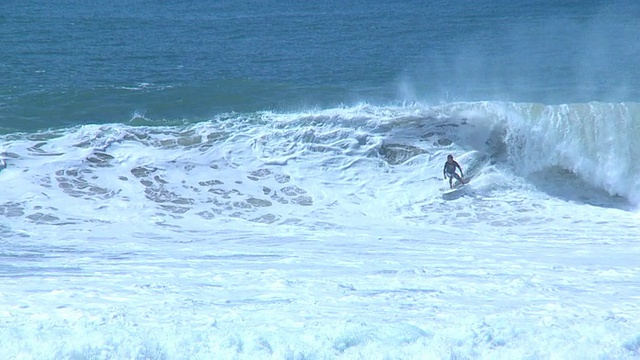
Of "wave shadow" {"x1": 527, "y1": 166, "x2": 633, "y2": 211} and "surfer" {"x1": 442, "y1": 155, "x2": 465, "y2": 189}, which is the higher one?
"surfer" {"x1": 442, "y1": 155, "x2": 465, "y2": 189}

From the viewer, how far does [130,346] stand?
9.46 metres

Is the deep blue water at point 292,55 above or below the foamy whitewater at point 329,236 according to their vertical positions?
above

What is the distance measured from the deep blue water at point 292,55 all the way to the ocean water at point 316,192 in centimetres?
14

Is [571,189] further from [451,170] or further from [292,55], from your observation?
[292,55]

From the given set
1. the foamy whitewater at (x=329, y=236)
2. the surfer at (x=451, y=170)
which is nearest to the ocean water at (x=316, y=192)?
the foamy whitewater at (x=329, y=236)

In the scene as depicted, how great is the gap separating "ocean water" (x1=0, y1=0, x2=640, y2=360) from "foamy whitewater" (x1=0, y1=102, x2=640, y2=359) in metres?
0.05

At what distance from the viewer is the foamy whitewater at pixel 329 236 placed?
9.86m

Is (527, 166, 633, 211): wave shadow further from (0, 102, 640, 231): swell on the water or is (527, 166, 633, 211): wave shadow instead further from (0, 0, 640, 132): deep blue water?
(0, 0, 640, 132): deep blue water

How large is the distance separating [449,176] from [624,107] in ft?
15.8

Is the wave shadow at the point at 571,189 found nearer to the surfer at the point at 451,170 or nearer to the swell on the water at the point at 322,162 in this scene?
the swell on the water at the point at 322,162

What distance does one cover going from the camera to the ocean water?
10.2 metres

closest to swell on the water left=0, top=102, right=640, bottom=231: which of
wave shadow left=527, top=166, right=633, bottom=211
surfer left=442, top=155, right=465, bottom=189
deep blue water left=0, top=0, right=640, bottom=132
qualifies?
wave shadow left=527, top=166, right=633, bottom=211

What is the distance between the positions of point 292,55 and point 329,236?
1533 cm

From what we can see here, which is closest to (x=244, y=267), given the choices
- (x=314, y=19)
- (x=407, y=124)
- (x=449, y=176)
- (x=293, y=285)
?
(x=293, y=285)
